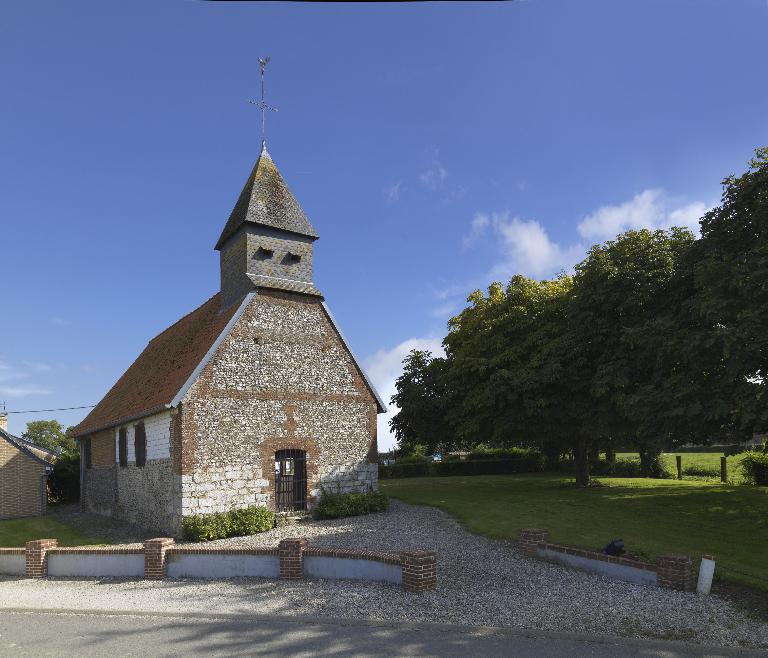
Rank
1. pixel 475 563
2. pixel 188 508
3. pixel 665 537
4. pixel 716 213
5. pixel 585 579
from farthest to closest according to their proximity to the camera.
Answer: pixel 716 213
pixel 188 508
pixel 665 537
pixel 475 563
pixel 585 579

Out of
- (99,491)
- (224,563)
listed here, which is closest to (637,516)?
(224,563)

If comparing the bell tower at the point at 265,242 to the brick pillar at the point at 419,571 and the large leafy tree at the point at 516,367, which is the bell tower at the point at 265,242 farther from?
the brick pillar at the point at 419,571

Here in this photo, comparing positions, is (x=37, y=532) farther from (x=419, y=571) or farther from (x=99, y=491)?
(x=419, y=571)

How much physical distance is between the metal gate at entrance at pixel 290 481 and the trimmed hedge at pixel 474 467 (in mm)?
22896

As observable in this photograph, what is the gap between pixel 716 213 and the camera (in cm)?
2005

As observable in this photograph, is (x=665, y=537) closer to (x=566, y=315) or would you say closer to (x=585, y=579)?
(x=585, y=579)

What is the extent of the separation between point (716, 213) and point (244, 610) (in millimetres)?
18656

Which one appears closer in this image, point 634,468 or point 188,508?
point 188,508

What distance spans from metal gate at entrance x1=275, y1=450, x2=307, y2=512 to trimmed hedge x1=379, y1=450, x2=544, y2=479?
22.9 m

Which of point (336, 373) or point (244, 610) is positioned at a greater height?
point (336, 373)

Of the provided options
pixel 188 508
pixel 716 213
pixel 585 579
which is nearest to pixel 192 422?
pixel 188 508

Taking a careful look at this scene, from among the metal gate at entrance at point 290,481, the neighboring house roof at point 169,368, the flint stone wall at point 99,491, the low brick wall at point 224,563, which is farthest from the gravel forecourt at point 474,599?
the flint stone wall at point 99,491

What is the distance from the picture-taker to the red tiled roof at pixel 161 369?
20.3 metres

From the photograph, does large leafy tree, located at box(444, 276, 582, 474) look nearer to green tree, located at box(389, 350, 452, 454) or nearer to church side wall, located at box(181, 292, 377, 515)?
green tree, located at box(389, 350, 452, 454)
